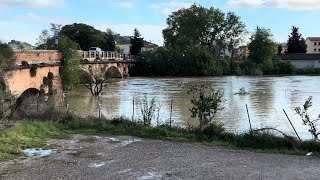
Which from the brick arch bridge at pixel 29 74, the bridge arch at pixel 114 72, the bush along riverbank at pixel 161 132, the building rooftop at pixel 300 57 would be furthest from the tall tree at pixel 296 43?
the bush along riverbank at pixel 161 132

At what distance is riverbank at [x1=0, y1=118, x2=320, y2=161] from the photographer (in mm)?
Answer: 14328

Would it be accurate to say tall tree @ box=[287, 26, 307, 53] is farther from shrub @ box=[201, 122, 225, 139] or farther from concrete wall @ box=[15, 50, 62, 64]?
shrub @ box=[201, 122, 225, 139]

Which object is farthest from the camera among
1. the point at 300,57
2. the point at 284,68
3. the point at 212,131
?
the point at 300,57

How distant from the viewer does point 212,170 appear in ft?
37.6

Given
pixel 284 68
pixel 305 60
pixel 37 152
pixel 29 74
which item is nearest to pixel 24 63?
pixel 29 74

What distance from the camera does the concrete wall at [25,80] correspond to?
3253 cm

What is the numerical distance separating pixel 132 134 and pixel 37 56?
25832 millimetres

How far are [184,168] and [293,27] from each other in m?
132

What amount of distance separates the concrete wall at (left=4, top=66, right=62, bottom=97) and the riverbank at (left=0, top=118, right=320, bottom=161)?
413 inches

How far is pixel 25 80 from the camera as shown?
37094 millimetres

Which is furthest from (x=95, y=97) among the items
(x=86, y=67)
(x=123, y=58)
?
(x=123, y=58)

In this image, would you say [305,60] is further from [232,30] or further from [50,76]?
[50,76]

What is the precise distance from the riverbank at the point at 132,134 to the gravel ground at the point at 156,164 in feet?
2.68

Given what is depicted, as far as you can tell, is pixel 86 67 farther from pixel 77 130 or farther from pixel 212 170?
pixel 212 170
